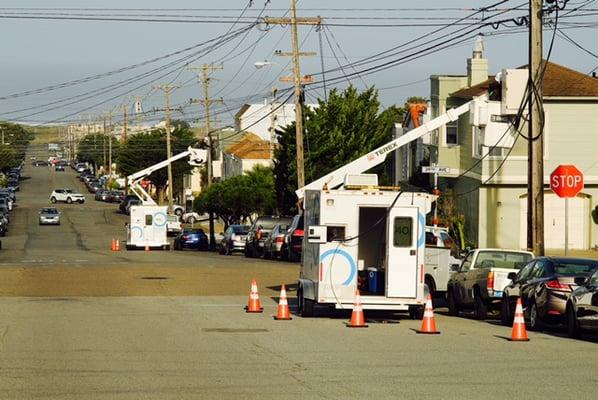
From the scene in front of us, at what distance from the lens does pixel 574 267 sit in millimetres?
22391

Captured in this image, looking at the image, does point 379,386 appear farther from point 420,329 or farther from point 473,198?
point 473,198

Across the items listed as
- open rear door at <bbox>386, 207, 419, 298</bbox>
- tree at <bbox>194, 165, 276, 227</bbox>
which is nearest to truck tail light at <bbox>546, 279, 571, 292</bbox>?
open rear door at <bbox>386, 207, 419, 298</bbox>

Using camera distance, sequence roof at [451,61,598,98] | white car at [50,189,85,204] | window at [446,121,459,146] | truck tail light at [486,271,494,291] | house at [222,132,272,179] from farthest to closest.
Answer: white car at [50,189,85,204] < house at [222,132,272,179] < window at [446,121,459,146] < roof at [451,61,598,98] < truck tail light at [486,271,494,291]

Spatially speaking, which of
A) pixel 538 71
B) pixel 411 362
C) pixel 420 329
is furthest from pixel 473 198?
pixel 411 362

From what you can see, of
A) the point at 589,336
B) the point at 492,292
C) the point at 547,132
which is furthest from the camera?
the point at 547,132

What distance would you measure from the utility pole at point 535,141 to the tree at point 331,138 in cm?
3216

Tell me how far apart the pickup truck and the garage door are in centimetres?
2001

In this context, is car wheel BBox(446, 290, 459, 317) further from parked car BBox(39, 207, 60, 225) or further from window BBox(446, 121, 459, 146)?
parked car BBox(39, 207, 60, 225)

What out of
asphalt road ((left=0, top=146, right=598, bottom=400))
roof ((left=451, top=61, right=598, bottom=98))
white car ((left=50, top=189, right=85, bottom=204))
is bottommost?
asphalt road ((left=0, top=146, right=598, bottom=400))

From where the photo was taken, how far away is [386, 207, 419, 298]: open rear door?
22859 mm

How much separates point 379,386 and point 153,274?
84.4ft

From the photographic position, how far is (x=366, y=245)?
2600cm

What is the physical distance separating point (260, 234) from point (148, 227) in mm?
8853

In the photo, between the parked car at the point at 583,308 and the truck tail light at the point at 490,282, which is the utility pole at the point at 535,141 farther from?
the parked car at the point at 583,308
